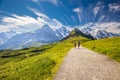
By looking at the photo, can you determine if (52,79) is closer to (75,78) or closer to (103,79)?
(75,78)

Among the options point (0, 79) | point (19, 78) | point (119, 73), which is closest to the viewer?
point (119, 73)

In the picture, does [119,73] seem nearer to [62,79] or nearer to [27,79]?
[62,79]

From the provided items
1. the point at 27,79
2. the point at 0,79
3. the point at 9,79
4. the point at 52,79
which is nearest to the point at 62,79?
the point at 52,79

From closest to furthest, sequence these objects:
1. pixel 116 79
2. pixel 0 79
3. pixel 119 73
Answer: pixel 116 79 < pixel 119 73 < pixel 0 79

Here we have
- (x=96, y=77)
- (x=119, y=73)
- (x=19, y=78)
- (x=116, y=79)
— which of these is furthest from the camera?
(x=19, y=78)

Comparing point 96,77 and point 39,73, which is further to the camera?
point 39,73

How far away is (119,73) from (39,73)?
10247mm

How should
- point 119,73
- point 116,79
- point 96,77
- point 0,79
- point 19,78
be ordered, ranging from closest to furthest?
point 116,79, point 96,77, point 119,73, point 19,78, point 0,79

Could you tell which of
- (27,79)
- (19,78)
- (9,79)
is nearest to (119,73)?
(27,79)

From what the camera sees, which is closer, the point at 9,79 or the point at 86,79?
the point at 86,79

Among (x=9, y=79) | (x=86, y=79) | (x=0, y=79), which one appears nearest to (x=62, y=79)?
(x=86, y=79)

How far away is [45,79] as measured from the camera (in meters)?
21.7

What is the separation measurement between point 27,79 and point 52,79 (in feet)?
10.3

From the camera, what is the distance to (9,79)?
24.2 meters
